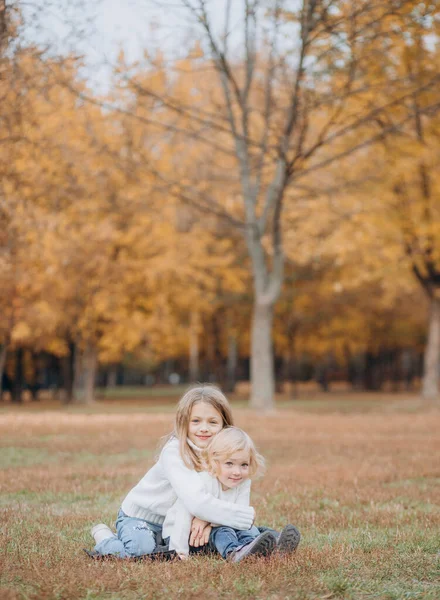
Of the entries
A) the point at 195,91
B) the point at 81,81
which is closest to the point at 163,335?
the point at 195,91

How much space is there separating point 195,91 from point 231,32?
32.6 feet

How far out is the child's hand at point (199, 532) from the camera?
506cm

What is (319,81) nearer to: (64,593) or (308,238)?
(308,238)

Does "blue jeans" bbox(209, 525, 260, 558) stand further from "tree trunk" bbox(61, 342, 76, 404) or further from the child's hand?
"tree trunk" bbox(61, 342, 76, 404)

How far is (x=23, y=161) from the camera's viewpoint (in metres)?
16.7

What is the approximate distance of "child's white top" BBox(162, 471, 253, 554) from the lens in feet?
16.5

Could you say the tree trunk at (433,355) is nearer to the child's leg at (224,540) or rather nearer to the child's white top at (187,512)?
the child's white top at (187,512)

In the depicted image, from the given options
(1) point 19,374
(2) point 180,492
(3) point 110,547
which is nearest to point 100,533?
(3) point 110,547

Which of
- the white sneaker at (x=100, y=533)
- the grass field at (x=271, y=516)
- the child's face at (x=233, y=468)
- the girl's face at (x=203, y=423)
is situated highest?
the girl's face at (x=203, y=423)

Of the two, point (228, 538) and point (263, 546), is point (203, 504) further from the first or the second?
point (263, 546)

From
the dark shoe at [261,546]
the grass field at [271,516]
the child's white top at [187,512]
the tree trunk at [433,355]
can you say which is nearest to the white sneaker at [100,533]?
the grass field at [271,516]

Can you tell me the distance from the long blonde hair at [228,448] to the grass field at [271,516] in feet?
1.99

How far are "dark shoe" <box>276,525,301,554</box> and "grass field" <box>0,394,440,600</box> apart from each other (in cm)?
7

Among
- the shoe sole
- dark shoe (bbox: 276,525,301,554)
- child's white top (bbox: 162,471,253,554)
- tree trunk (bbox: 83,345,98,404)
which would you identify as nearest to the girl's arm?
child's white top (bbox: 162,471,253,554)
